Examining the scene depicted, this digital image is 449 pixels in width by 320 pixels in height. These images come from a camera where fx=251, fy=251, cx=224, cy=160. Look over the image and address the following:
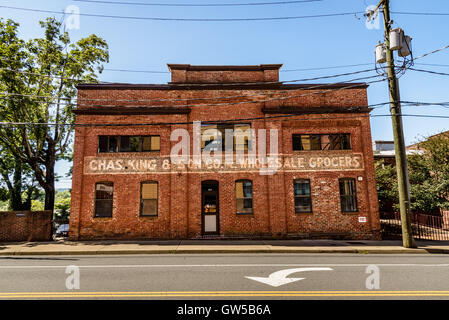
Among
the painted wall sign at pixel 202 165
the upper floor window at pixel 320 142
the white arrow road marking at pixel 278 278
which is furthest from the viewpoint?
the upper floor window at pixel 320 142

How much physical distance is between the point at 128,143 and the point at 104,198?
10.8 ft

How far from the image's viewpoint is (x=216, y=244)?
11.7 metres

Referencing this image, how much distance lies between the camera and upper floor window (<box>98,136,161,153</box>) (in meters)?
14.1

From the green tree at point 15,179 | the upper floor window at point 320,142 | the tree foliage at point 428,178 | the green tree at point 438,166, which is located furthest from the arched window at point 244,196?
the green tree at point 15,179

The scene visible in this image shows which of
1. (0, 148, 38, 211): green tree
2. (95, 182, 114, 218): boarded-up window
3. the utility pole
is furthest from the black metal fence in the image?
(0, 148, 38, 211): green tree

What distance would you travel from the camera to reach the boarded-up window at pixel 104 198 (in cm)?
1359

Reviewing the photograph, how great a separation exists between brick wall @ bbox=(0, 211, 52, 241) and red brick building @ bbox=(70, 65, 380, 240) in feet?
5.60

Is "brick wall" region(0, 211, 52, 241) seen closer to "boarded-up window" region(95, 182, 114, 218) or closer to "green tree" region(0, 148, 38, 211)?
"boarded-up window" region(95, 182, 114, 218)

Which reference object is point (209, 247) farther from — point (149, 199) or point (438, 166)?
point (438, 166)

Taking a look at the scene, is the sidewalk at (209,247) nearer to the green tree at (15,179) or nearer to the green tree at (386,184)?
the green tree at (386,184)

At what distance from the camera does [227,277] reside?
261 inches

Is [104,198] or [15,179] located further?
[15,179]

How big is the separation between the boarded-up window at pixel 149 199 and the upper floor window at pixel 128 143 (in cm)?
202

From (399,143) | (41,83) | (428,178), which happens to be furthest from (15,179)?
(428,178)
